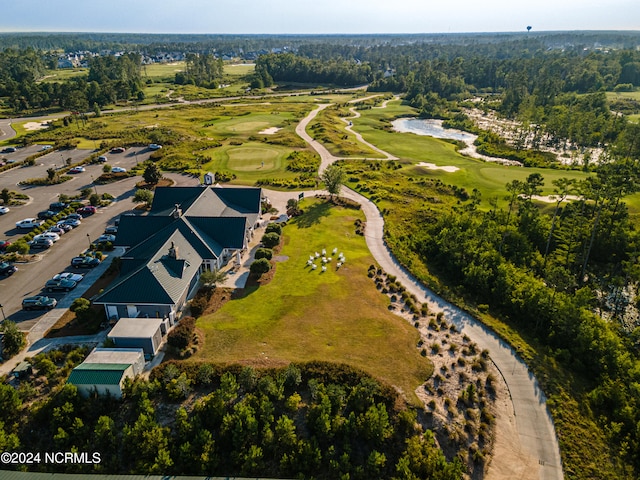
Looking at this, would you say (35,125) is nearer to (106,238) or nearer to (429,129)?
(106,238)

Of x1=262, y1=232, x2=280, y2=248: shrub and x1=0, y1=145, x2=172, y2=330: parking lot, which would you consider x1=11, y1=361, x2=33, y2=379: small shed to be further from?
x1=262, y1=232, x2=280, y2=248: shrub

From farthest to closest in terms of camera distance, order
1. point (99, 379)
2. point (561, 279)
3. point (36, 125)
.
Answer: point (36, 125)
point (561, 279)
point (99, 379)

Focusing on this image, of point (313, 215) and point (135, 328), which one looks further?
point (313, 215)

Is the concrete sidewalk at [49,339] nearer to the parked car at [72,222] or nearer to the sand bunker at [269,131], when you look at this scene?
the parked car at [72,222]

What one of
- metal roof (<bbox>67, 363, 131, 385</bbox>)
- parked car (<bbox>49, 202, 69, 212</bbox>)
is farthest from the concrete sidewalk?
parked car (<bbox>49, 202, 69, 212</bbox>)

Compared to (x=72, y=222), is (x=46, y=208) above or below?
below

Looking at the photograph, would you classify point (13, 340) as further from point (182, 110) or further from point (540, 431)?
point (182, 110)

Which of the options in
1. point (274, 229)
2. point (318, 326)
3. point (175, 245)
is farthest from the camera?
point (274, 229)

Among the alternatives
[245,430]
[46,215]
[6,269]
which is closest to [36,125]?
[46,215]
